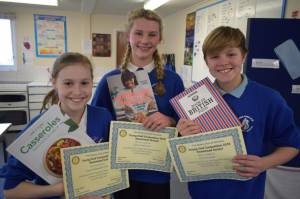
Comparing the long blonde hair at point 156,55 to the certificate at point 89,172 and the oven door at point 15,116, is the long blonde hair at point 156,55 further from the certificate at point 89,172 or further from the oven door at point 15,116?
the oven door at point 15,116

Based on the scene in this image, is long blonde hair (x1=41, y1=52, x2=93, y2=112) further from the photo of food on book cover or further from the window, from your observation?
the window

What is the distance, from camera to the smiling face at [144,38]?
4.00ft

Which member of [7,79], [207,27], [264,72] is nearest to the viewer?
[264,72]

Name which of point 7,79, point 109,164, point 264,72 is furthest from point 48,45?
point 109,164

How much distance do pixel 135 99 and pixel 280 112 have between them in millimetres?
628

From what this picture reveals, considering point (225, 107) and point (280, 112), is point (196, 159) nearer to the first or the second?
point (225, 107)

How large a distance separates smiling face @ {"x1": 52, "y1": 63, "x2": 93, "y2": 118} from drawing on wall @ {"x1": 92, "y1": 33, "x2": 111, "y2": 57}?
453 centimetres

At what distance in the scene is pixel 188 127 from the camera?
0.98m

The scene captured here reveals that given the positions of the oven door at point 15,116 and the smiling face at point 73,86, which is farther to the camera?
the oven door at point 15,116

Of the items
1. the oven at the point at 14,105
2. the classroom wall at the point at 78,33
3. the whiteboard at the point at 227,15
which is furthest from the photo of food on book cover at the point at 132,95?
the oven at the point at 14,105

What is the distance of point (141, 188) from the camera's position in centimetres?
122

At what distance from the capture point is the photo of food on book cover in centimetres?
115

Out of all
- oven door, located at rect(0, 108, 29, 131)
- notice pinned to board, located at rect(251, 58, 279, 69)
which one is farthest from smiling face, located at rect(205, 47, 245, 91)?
oven door, located at rect(0, 108, 29, 131)

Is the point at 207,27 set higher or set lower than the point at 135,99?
higher
